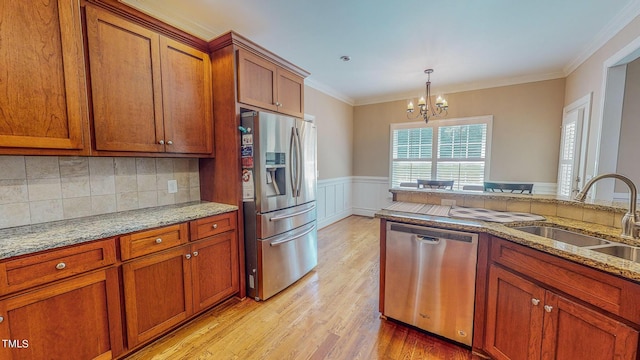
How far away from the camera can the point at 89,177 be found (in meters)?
1.85

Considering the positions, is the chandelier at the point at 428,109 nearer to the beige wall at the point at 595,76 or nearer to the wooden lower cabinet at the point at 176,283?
the beige wall at the point at 595,76

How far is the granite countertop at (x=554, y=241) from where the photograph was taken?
102cm

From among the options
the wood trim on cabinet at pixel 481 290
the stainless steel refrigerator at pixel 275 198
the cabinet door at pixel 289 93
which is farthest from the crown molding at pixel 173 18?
the wood trim on cabinet at pixel 481 290

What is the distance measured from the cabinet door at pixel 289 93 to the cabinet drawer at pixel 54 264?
1.84 meters

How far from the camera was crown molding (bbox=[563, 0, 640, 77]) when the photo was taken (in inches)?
84.8

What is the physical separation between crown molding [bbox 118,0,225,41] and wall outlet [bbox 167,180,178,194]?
133 centimetres

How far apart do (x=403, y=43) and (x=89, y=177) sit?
A: 323 cm

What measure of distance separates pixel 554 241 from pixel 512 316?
19.6 inches

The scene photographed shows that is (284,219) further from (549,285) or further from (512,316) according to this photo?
(549,285)

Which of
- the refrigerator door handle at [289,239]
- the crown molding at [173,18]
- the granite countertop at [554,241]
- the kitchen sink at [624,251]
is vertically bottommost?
the refrigerator door handle at [289,239]

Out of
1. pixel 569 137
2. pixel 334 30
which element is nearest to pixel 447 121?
pixel 569 137

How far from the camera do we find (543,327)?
4.17ft

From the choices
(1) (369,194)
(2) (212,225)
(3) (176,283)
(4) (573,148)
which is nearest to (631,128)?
(4) (573,148)

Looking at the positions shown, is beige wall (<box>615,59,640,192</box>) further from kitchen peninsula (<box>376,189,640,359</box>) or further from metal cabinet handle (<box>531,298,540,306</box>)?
metal cabinet handle (<box>531,298,540,306</box>)
